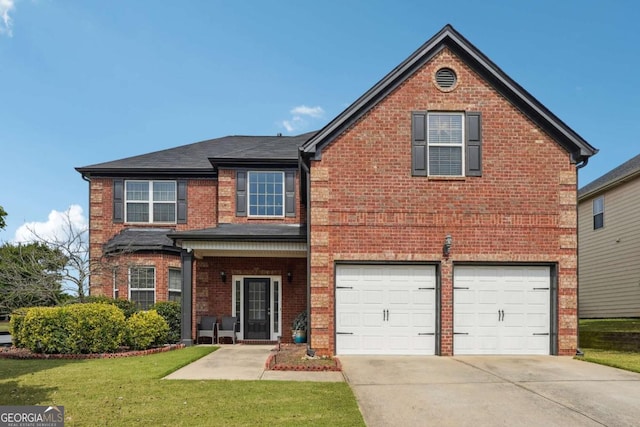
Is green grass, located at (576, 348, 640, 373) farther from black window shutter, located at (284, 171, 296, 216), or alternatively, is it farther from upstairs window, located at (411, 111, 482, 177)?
black window shutter, located at (284, 171, 296, 216)

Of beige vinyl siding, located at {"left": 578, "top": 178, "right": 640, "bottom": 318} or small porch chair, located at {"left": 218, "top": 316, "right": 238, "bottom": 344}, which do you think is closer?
small porch chair, located at {"left": 218, "top": 316, "right": 238, "bottom": 344}

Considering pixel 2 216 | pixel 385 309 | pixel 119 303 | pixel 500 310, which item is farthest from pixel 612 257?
pixel 2 216

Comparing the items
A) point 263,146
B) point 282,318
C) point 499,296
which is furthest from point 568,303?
point 263,146

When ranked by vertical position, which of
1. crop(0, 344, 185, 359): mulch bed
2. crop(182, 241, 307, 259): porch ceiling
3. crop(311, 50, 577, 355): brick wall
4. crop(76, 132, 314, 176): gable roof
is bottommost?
crop(0, 344, 185, 359): mulch bed

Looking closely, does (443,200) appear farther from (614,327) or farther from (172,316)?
(614,327)

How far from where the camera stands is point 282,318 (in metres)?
16.8

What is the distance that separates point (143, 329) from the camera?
509 inches

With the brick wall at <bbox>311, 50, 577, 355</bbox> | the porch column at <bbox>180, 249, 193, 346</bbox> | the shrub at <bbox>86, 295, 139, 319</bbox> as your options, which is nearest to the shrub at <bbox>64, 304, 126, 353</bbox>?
the porch column at <bbox>180, 249, 193, 346</bbox>

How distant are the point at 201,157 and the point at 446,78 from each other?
10.2 meters

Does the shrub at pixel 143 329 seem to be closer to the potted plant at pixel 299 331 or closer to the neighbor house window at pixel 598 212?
the potted plant at pixel 299 331

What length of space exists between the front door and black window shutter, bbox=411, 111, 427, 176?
7.08 m

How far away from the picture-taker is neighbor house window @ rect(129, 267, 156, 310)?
661 inches

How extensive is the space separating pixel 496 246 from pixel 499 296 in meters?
1.27

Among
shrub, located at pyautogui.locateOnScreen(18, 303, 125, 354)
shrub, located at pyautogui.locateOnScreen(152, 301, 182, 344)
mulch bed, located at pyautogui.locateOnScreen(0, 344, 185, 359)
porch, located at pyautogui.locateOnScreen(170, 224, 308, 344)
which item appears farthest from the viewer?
porch, located at pyautogui.locateOnScreen(170, 224, 308, 344)
